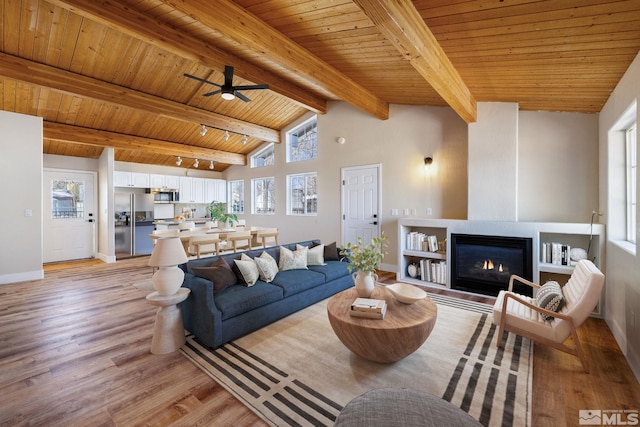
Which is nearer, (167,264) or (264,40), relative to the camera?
(167,264)

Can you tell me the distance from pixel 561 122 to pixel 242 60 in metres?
4.68

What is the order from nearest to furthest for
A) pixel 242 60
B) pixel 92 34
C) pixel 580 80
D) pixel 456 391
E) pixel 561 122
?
pixel 456 391 → pixel 580 80 → pixel 92 34 → pixel 561 122 → pixel 242 60

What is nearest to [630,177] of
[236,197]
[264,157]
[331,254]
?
[331,254]

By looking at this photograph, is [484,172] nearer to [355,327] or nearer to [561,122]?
[561,122]

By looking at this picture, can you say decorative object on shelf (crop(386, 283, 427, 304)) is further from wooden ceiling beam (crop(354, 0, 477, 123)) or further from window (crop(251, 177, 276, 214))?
window (crop(251, 177, 276, 214))

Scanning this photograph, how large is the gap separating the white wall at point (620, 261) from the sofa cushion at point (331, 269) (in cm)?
279

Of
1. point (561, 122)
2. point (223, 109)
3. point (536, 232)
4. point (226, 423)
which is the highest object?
point (223, 109)

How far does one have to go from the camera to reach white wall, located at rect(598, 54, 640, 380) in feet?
7.48

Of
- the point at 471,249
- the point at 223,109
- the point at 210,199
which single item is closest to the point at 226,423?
the point at 471,249

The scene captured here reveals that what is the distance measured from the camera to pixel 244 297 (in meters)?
2.75

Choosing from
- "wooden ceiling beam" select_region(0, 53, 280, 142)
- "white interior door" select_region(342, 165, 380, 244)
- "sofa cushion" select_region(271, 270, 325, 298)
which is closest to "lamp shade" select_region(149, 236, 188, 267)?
"sofa cushion" select_region(271, 270, 325, 298)

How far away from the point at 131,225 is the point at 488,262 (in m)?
7.87

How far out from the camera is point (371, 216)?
580 centimetres

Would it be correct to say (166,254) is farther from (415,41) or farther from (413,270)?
(413,270)
